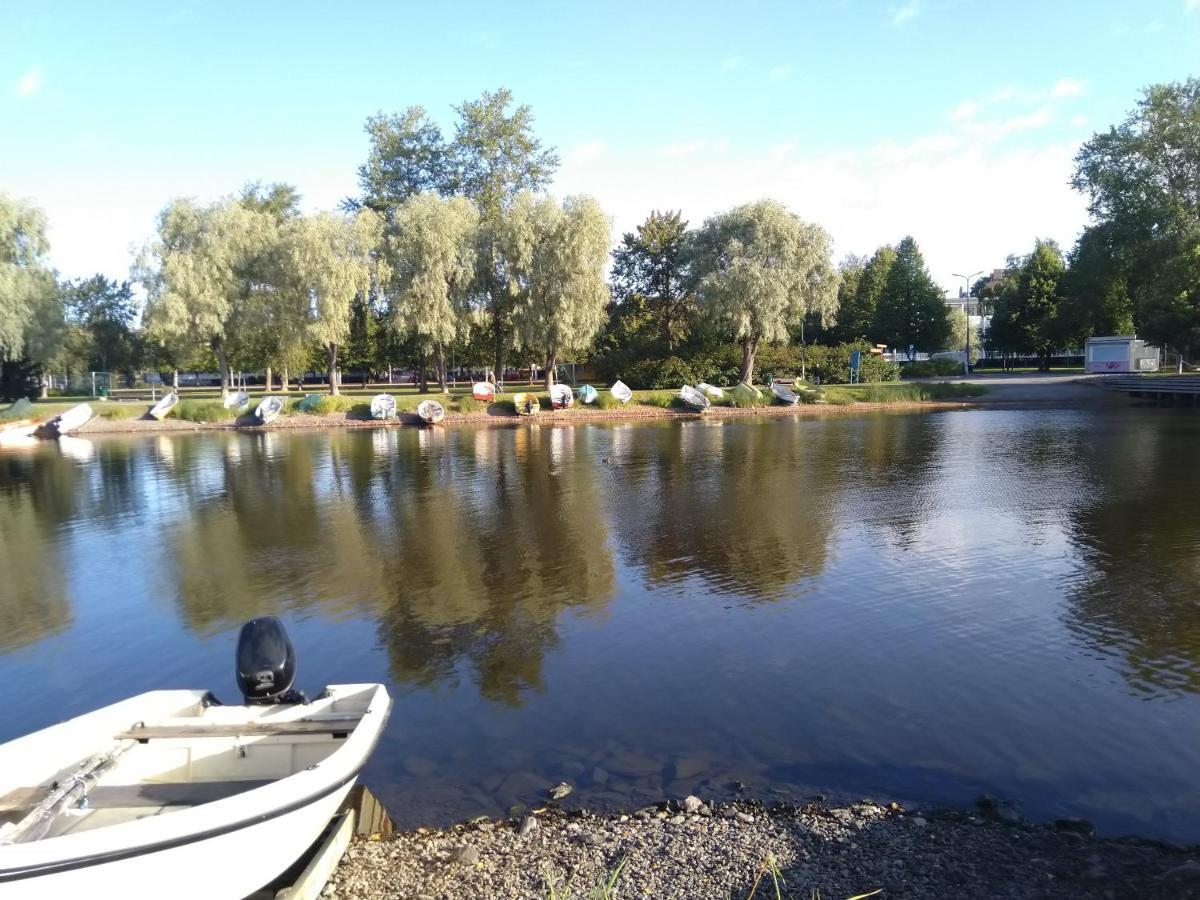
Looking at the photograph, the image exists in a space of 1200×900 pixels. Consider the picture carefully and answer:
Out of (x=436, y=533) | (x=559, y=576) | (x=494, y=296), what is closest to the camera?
(x=559, y=576)

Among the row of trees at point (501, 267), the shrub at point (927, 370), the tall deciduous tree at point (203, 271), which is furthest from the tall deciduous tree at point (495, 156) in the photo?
the shrub at point (927, 370)

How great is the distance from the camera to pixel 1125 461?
1039 inches

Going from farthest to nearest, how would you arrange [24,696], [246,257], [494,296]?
[494,296] → [246,257] → [24,696]

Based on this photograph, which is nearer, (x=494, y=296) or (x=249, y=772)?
(x=249, y=772)

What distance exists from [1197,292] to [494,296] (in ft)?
145

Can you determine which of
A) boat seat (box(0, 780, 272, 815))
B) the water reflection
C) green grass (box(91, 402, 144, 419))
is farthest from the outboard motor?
green grass (box(91, 402, 144, 419))

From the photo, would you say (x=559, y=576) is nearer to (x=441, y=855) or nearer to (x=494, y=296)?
(x=441, y=855)

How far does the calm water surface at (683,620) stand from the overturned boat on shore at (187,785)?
115 centimetres

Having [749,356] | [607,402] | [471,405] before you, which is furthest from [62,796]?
[749,356]

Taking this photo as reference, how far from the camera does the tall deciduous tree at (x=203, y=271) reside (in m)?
49.5

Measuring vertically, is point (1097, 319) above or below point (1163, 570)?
above

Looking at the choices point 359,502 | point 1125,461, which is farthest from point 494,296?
point 1125,461

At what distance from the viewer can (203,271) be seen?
50.1m

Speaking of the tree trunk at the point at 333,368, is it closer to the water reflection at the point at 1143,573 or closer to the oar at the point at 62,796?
the water reflection at the point at 1143,573
